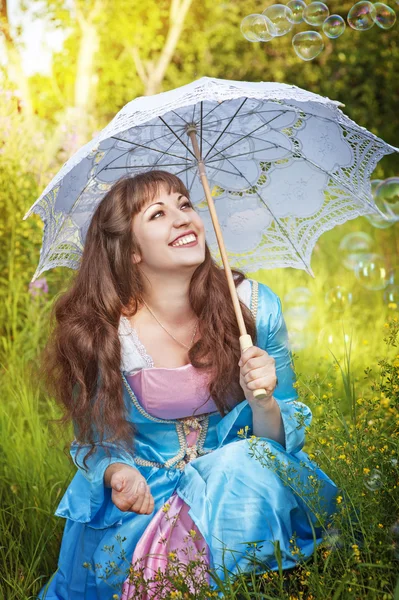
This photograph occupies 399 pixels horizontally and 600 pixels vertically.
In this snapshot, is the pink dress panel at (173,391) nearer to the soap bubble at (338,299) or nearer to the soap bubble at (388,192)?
the soap bubble at (388,192)

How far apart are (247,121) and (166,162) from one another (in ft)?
1.06

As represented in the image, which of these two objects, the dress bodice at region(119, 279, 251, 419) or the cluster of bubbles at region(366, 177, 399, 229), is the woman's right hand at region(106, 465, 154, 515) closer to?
the dress bodice at region(119, 279, 251, 419)

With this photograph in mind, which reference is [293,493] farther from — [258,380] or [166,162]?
[166,162]

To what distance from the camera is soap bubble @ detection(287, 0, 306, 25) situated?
11.8 ft

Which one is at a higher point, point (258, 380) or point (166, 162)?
point (166, 162)

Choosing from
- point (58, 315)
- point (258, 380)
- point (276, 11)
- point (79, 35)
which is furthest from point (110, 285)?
point (79, 35)

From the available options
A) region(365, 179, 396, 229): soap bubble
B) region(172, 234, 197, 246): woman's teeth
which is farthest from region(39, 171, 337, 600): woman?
region(365, 179, 396, 229): soap bubble

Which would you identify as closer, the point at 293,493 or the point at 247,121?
the point at 293,493

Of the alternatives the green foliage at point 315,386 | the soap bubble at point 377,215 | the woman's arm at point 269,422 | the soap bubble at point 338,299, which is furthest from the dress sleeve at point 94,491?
the soap bubble at point 338,299

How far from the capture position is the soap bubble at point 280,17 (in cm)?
352

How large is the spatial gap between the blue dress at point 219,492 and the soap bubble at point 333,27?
1598mm

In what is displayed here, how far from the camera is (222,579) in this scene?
213 cm

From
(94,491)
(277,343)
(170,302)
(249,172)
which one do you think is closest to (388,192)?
(249,172)

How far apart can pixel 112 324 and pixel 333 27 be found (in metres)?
1.94
